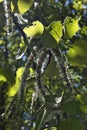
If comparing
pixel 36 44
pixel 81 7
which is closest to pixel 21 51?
pixel 36 44

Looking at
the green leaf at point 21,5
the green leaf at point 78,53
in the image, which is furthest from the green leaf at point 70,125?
the green leaf at point 21,5

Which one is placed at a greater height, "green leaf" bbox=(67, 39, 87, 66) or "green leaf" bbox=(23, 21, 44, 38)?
"green leaf" bbox=(23, 21, 44, 38)

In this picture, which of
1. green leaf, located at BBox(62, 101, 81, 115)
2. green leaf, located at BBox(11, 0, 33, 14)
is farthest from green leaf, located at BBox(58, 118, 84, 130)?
green leaf, located at BBox(11, 0, 33, 14)

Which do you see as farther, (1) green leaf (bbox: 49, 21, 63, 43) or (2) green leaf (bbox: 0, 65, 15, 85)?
(2) green leaf (bbox: 0, 65, 15, 85)

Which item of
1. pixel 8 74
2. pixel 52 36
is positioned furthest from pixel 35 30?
pixel 8 74

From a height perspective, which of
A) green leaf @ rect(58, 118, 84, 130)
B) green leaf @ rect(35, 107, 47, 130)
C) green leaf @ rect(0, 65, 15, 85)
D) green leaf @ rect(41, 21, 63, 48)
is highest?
green leaf @ rect(41, 21, 63, 48)

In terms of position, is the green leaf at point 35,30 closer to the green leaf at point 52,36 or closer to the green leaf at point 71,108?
the green leaf at point 52,36

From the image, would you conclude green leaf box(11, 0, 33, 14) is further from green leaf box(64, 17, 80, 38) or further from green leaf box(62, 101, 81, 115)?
green leaf box(62, 101, 81, 115)

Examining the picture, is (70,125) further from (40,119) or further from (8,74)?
(8,74)
